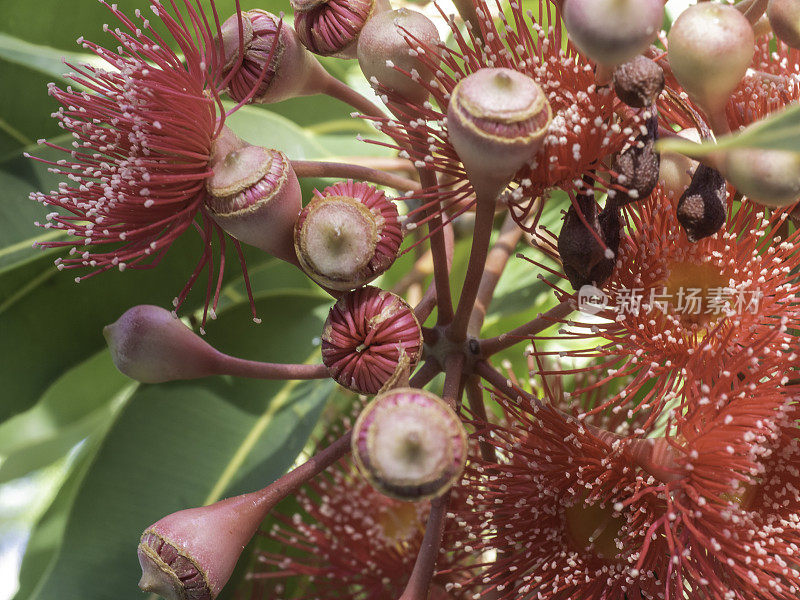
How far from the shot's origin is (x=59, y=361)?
1379 mm

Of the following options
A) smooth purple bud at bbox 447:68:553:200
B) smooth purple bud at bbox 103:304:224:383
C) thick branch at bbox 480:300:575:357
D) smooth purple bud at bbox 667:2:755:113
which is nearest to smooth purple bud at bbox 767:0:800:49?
smooth purple bud at bbox 667:2:755:113

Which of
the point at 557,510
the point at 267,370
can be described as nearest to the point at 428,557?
the point at 557,510

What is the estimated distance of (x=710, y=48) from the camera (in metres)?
0.81

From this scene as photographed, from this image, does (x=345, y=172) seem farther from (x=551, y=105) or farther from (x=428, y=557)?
(x=428, y=557)

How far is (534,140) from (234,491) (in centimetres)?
72

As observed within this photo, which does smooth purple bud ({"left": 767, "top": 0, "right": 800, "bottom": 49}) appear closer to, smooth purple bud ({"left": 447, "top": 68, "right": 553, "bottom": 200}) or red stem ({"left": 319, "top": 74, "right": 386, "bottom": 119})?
smooth purple bud ({"left": 447, "top": 68, "right": 553, "bottom": 200})

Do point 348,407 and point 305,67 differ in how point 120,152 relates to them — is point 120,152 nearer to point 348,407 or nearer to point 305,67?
point 305,67

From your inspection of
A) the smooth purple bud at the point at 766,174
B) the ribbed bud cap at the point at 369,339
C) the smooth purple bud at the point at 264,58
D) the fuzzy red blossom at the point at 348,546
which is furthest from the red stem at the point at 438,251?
the fuzzy red blossom at the point at 348,546

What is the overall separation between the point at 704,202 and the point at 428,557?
1.60 feet

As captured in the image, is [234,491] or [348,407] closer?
[234,491]

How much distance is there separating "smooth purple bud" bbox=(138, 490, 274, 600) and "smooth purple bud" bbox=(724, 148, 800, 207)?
2.06 ft

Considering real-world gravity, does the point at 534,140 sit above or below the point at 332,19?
below

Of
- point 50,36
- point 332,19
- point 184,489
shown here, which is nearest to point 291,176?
point 332,19

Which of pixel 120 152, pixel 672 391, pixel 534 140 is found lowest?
pixel 672 391
